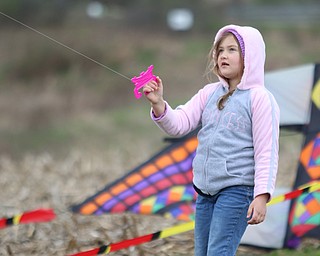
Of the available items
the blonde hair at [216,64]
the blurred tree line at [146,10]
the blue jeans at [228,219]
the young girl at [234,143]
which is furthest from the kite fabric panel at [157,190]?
the blurred tree line at [146,10]

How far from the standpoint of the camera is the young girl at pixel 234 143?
13.5 ft

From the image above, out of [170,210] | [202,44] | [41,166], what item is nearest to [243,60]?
[170,210]

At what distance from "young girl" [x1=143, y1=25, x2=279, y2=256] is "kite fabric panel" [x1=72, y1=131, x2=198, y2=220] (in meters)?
2.57

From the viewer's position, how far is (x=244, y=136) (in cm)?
418

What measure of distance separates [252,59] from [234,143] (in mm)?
459

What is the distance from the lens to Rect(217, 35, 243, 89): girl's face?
4.25 meters

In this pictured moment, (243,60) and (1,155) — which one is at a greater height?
(1,155)

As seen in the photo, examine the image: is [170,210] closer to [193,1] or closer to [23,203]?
[23,203]

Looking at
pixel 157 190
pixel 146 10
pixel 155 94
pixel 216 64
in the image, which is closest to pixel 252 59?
pixel 216 64

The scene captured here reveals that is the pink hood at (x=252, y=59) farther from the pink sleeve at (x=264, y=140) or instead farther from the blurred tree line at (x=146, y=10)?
the blurred tree line at (x=146, y=10)

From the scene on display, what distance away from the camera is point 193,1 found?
41469mm

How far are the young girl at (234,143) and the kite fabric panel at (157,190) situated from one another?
257cm

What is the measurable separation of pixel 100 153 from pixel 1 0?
74.9 ft

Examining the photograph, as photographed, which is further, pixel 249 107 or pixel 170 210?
pixel 170 210
